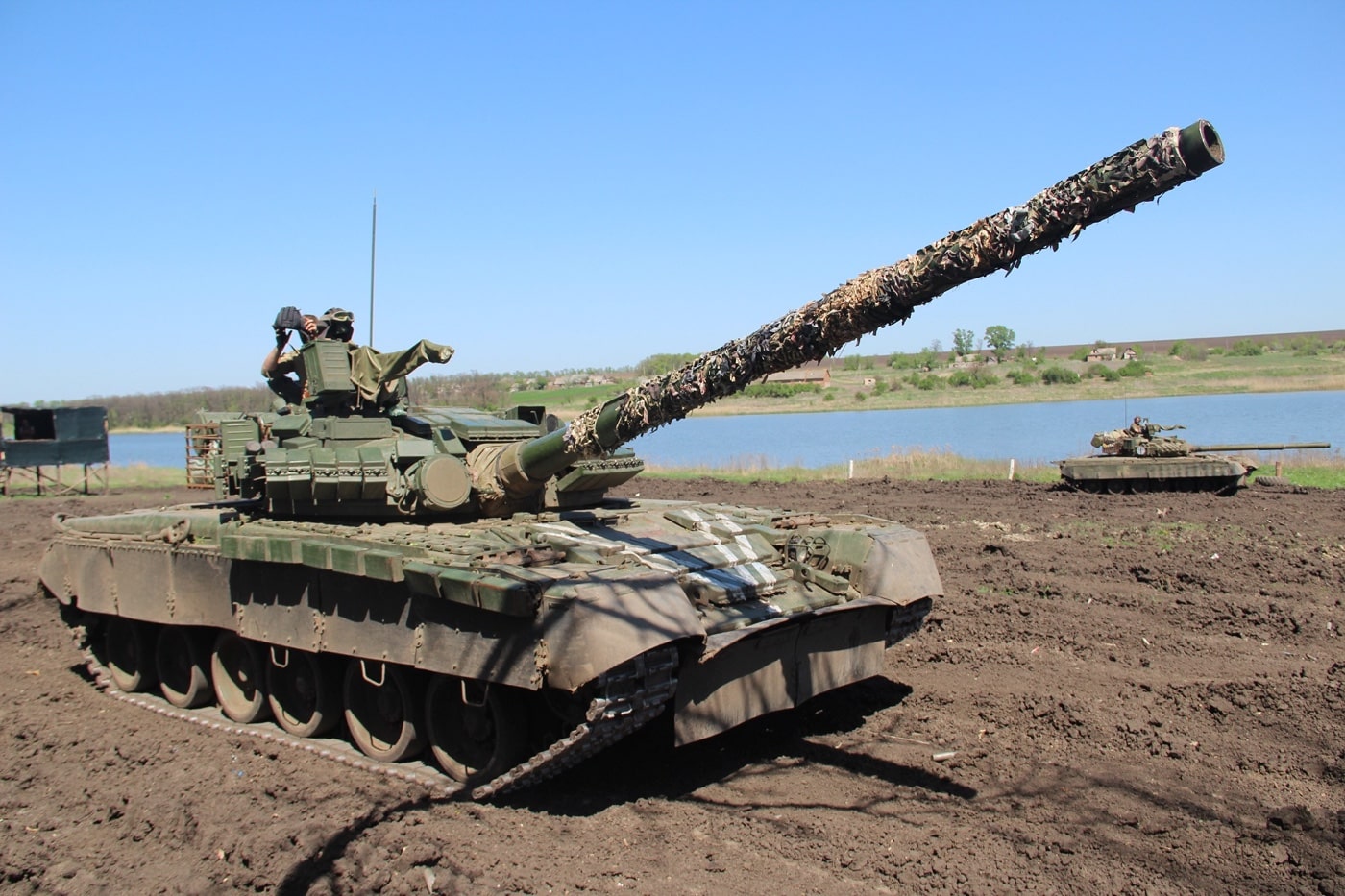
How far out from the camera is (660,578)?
260 inches

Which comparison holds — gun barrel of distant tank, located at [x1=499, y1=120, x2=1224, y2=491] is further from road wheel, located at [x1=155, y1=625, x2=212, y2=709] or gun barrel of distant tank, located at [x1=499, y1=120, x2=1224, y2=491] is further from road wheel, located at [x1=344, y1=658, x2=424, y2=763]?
road wheel, located at [x1=155, y1=625, x2=212, y2=709]

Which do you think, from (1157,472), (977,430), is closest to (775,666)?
(1157,472)

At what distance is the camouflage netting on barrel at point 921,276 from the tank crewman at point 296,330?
3887 mm

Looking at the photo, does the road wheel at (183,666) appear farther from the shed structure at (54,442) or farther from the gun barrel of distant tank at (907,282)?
the shed structure at (54,442)

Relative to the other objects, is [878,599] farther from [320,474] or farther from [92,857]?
[92,857]

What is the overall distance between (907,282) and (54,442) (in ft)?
112

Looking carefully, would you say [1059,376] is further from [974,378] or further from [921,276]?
[921,276]

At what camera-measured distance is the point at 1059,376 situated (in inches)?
2199

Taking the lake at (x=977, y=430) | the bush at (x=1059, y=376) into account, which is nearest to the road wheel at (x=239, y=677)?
the lake at (x=977, y=430)

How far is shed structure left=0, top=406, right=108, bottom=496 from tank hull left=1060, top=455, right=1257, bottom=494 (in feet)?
90.4

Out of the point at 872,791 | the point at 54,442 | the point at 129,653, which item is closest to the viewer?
the point at 872,791

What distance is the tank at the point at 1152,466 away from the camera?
21688mm

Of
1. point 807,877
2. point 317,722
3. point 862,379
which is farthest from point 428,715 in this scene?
point 862,379

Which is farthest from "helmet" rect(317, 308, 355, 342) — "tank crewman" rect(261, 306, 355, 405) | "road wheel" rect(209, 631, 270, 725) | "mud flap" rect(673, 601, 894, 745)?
"mud flap" rect(673, 601, 894, 745)
